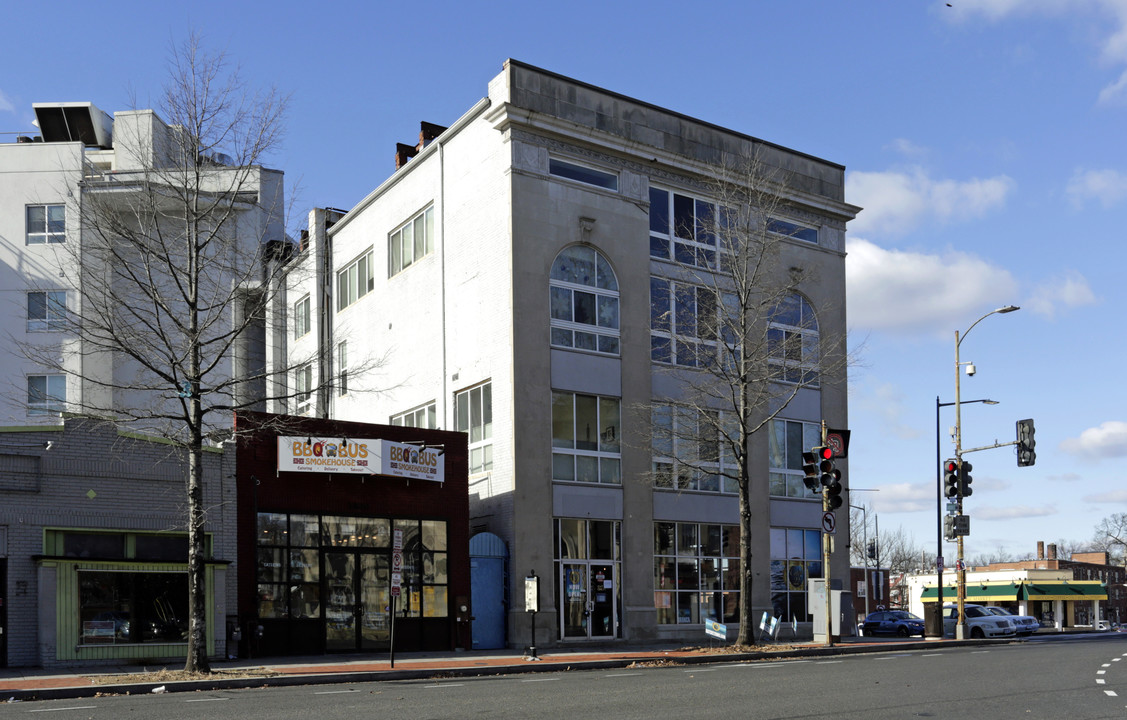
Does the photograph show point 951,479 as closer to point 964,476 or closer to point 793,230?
point 964,476

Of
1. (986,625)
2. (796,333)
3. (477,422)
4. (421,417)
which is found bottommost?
(986,625)

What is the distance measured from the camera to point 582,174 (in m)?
34.6

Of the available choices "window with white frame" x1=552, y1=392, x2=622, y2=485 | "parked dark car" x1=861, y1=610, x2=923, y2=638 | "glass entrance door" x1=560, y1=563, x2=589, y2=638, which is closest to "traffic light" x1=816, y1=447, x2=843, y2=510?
"window with white frame" x1=552, y1=392, x2=622, y2=485

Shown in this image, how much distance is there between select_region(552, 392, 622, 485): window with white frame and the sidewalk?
16.8 ft

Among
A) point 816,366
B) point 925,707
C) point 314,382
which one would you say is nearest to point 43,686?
→ point 925,707

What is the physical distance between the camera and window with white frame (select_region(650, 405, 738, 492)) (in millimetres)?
34688

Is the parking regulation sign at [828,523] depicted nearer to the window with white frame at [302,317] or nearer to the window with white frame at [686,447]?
the window with white frame at [686,447]

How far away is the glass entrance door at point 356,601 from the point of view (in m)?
28.8

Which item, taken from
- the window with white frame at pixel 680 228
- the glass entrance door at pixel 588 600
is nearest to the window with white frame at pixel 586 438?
the glass entrance door at pixel 588 600

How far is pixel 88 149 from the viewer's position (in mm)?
52969

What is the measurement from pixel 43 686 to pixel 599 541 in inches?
688

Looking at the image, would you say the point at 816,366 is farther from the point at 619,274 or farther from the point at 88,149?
the point at 88,149

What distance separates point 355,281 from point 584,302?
41.7 ft

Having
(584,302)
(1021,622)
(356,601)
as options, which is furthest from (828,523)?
(1021,622)
